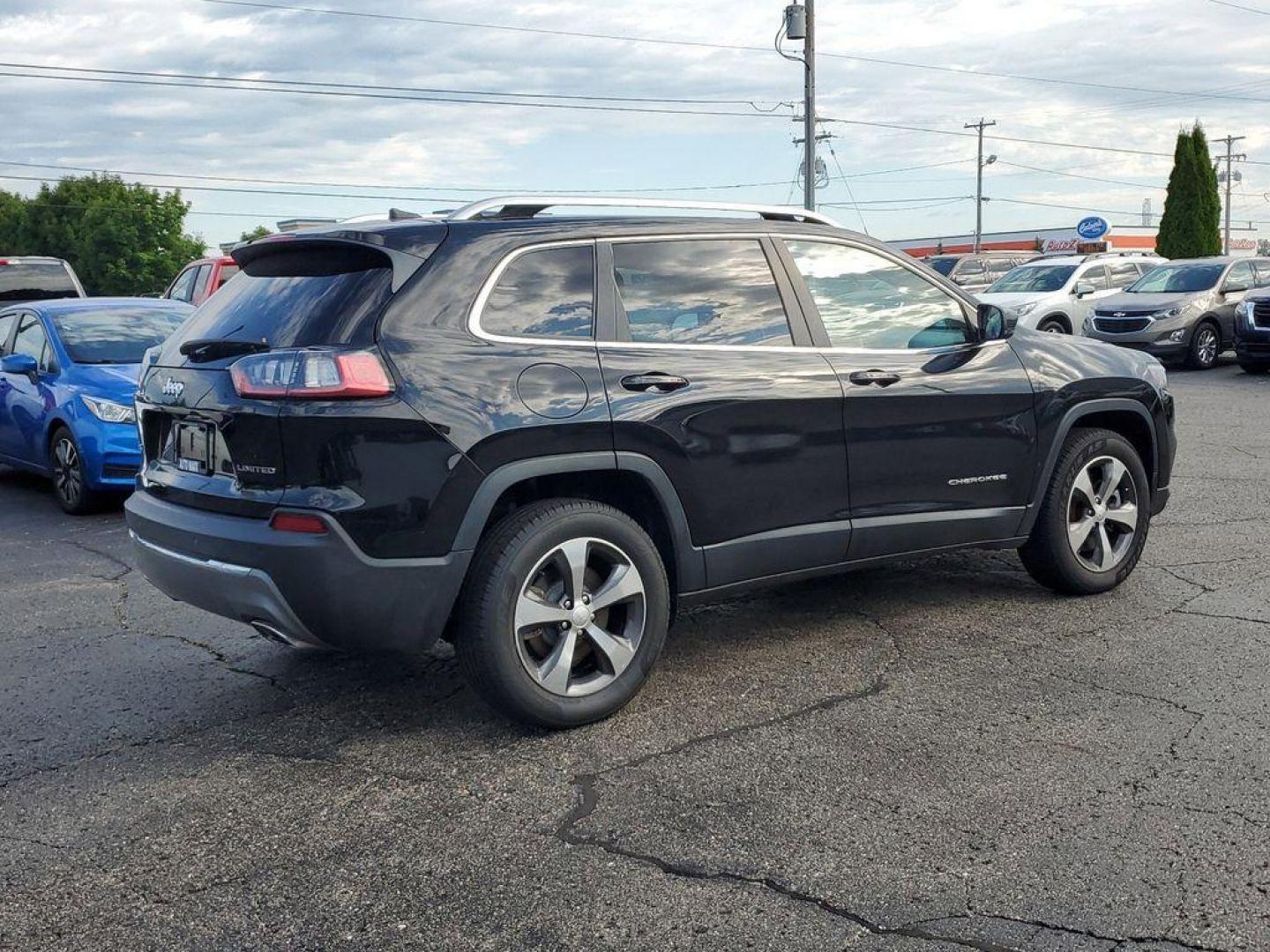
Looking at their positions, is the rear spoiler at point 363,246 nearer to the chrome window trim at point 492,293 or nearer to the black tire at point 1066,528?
the chrome window trim at point 492,293

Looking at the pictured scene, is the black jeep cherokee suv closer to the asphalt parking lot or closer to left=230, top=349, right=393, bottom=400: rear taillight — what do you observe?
left=230, top=349, right=393, bottom=400: rear taillight

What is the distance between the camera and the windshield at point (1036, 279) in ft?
72.3

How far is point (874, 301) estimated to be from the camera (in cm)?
542

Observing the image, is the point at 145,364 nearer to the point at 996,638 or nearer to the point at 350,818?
the point at 350,818

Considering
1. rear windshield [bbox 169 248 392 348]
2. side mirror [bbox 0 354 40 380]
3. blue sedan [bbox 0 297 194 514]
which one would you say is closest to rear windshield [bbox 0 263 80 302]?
blue sedan [bbox 0 297 194 514]

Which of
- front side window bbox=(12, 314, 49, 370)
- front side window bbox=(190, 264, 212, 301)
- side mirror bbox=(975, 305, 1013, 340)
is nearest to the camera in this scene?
side mirror bbox=(975, 305, 1013, 340)

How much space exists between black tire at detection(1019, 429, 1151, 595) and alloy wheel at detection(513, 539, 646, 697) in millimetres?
2272

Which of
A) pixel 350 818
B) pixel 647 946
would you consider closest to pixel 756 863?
pixel 647 946

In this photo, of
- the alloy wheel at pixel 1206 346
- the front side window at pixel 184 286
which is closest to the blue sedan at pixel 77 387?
the front side window at pixel 184 286

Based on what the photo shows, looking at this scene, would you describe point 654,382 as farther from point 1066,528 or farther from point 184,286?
point 184,286

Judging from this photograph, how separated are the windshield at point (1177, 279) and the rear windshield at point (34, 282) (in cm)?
1670

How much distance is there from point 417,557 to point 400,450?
346 millimetres

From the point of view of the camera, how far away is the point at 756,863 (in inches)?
137

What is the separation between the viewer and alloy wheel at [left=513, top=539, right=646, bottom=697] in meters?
4.38
